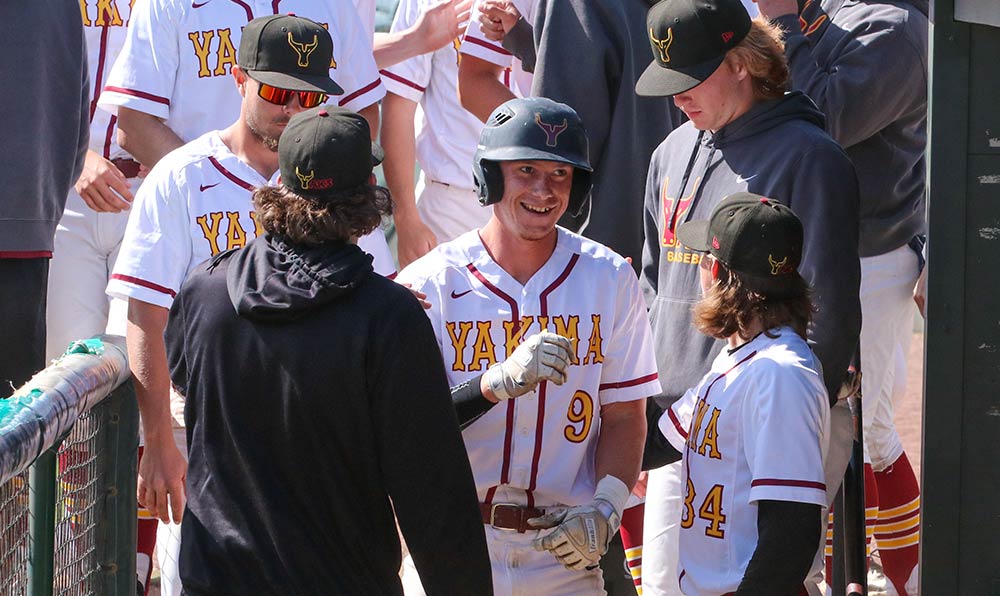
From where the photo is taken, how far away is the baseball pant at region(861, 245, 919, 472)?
491cm

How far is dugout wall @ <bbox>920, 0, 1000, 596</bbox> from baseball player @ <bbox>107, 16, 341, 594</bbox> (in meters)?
1.67

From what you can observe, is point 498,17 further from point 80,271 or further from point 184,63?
point 80,271

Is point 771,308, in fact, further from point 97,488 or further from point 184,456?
point 184,456

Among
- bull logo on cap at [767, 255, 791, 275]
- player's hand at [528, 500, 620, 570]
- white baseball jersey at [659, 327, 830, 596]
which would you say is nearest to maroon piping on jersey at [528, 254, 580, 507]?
player's hand at [528, 500, 620, 570]

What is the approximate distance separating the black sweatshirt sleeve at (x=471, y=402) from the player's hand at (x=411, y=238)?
2.37 m

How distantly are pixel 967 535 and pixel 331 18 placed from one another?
A: 2621mm

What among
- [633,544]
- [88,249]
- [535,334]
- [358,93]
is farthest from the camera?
[88,249]

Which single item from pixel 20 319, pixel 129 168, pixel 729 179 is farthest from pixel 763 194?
pixel 129 168

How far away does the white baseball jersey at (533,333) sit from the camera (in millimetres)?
3420

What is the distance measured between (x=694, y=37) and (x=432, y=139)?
2.53 metres

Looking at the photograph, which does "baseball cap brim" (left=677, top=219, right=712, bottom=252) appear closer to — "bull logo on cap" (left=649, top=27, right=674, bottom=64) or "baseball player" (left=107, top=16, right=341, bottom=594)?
"bull logo on cap" (left=649, top=27, right=674, bottom=64)

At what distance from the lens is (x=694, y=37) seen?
142 inches

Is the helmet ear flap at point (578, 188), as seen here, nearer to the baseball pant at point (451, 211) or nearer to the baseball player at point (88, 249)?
the baseball player at point (88, 249)

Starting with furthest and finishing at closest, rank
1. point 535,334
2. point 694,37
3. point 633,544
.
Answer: point 633,544
point 694,37
point 535,334
